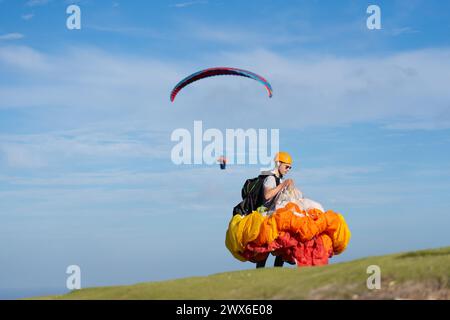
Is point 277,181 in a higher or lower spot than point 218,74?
lower

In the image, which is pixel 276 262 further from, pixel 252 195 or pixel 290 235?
pixel 252 195

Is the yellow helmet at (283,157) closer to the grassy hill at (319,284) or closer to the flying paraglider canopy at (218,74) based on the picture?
the flying paraglider canopy at (218,74)

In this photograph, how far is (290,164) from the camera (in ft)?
66.5

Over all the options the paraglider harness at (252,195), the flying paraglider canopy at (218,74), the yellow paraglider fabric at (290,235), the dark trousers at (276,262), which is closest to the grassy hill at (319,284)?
the yellow paraglider fabric at (290,235)

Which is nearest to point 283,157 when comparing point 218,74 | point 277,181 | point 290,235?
point 277,181

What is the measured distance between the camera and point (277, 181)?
65.9ft

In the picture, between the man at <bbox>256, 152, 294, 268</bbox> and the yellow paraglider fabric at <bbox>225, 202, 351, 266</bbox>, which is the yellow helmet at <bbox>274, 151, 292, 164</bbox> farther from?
the yellow paraglider fabric at <bbox>225, 202, 351, 266</bbox>

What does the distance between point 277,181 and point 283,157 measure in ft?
2.50

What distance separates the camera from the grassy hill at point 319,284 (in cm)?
1279

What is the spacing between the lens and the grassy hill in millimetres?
12789
